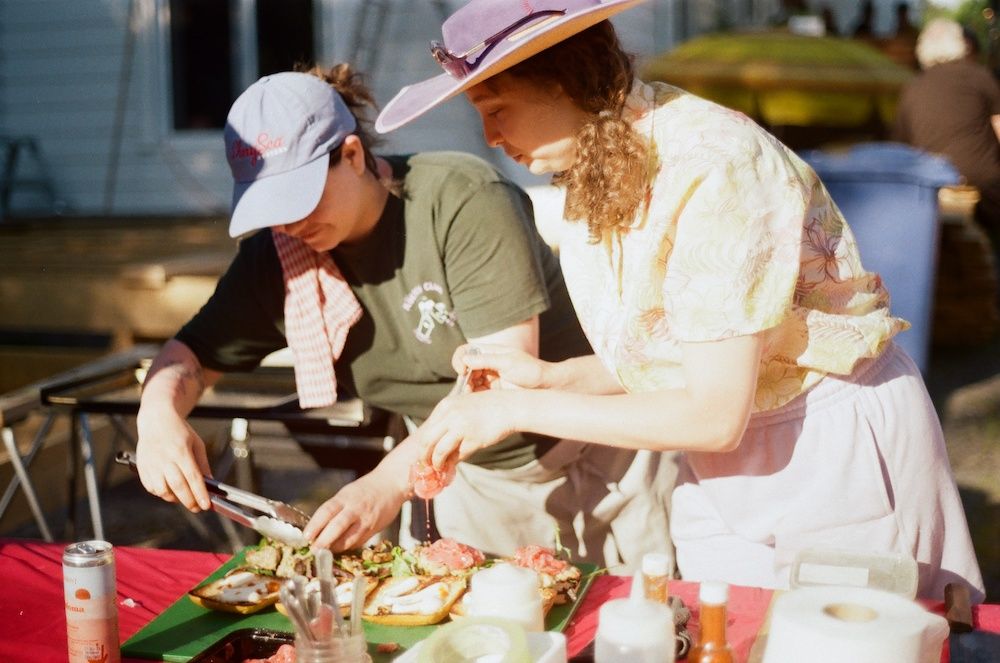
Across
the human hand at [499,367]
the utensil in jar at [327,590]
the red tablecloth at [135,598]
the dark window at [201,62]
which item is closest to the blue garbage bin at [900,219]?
the human hand at [499,367]

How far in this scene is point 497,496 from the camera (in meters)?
2.56

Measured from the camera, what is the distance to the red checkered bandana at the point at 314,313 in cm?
238

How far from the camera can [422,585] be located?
1876 mm

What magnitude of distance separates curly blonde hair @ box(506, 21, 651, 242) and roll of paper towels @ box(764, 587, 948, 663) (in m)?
0.66

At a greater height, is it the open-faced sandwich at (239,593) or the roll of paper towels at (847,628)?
the roll of paper towels at (847,628)

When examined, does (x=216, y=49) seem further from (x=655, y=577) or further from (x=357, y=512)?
(x=655, y=577)

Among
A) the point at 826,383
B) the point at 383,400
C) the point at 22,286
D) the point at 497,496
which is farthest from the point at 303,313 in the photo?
the point at 22,286

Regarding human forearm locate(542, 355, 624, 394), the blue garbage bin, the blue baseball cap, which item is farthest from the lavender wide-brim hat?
the blue garbage bin

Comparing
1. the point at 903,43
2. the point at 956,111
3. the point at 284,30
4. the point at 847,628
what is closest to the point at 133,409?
the point at 847,628

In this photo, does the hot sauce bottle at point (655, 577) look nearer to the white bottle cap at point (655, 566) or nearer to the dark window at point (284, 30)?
the white bottle cap at point (655, 566)

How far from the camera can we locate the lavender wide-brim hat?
1598 mm

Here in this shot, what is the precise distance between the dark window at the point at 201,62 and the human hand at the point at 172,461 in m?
7.51

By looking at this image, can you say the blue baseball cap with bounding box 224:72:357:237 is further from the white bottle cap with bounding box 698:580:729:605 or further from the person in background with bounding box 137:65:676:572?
the white bottle cap with bounding box 698:580:729:605

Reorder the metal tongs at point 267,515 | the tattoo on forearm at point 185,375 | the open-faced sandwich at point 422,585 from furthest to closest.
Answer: the tattoo on forearm at point 185,375 < the metal tongs at point 267,515 < the open-faced sandwich at point 422,585
